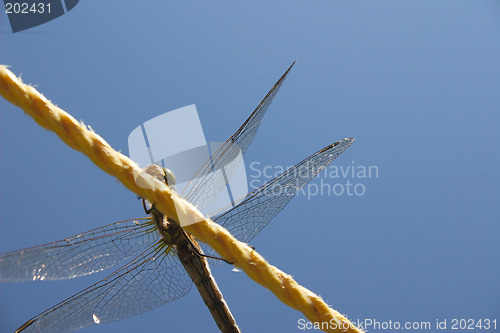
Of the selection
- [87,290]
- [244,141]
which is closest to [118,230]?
[87,290]

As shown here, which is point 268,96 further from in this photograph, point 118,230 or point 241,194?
point 118,230

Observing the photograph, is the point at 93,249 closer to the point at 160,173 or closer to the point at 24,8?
the point at 160,173

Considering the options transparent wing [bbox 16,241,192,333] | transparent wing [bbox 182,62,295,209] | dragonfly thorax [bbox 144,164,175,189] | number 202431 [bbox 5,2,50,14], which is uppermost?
number 202431 [bbox 5,2,50,14]

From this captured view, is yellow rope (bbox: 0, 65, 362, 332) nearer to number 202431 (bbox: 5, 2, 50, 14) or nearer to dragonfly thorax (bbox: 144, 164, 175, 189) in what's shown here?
dragonfly thorax (bbox: 144, 164, 175, 189)

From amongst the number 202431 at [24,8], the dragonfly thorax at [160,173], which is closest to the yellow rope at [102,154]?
the dragonfly thorax at [160,173]

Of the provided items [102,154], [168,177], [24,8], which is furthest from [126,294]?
[24,8]

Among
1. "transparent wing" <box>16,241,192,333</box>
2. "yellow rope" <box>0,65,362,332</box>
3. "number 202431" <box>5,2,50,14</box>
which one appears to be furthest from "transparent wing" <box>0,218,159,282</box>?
"number 202431" <box>5,2,50,14</box>
